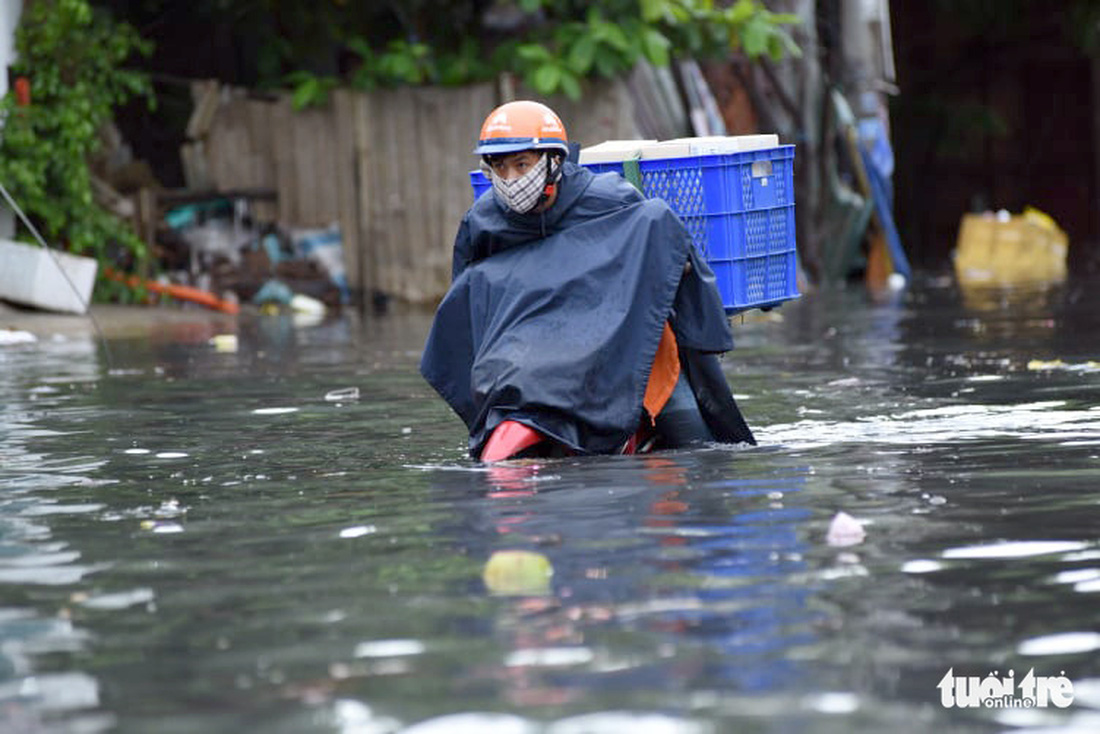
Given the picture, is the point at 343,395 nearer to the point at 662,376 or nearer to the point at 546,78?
the point at 662,376

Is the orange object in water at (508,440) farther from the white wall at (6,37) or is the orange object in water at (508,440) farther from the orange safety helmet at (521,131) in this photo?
the white wall at (6,37)

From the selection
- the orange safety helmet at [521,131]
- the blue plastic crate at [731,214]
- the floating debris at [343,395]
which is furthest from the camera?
the floating debris at [343,395]

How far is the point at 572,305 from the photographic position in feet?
26.8

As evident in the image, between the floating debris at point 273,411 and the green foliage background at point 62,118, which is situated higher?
the green foliage background at point 62,118

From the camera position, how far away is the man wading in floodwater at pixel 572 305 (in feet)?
26.2

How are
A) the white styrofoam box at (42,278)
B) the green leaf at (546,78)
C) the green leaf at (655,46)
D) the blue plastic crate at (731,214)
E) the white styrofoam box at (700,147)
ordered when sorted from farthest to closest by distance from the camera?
the green leaf at (655,46), the green leaf at (546,78), the white styrofoam box at (42,278), the white styrofoam box at (700,147), the blue plastic crate at (731,214)

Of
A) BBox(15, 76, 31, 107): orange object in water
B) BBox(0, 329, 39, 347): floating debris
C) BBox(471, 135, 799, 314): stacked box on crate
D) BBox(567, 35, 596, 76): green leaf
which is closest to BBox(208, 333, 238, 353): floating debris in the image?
BBox(0, 329, 39, 347): floating debris

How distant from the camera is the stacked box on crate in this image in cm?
882

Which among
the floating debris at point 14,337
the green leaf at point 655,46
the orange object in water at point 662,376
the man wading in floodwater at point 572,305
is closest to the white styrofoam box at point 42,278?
the floating debris at point 14,337

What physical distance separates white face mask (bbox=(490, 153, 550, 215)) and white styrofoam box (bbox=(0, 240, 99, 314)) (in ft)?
32.1

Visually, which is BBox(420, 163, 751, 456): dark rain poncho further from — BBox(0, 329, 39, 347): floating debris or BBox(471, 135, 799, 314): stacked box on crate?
BBox(0, 329, 39, 347): floating debris

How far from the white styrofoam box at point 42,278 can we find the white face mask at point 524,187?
9.77 m

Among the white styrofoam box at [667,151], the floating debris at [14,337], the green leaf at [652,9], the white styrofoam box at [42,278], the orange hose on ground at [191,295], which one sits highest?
the green leaf at [652,9]

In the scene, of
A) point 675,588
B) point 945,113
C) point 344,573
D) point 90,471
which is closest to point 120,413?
point 90,471
